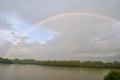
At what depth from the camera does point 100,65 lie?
81.2 metres

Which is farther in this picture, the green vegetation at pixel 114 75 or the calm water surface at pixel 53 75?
the calm water surface at pixel 53 75

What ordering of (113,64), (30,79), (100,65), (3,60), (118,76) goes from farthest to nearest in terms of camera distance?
(3,60), (100,65), (113,64), (30,79), (118,76)

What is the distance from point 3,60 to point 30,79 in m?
67.9

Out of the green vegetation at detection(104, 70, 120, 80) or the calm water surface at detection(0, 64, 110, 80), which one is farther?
the calm water surface at detection(0, 64, 110, 80)

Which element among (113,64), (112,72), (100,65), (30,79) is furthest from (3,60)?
(112,72)

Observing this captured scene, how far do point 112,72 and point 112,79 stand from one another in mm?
778

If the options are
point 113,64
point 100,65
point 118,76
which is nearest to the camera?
point 118,76

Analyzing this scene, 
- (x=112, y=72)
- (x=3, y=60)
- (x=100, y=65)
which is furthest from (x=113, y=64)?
(x=3, y=60)

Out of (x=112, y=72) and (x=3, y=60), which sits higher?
(x=3, y=60)

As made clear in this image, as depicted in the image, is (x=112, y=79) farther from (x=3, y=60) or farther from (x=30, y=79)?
(x=3, y=60)

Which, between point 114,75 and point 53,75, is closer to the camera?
point 114,75

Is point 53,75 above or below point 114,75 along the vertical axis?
above

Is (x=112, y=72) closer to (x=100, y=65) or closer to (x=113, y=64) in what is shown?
(x=113, y=64)

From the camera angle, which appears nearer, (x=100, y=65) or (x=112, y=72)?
(x=112, y=72)
